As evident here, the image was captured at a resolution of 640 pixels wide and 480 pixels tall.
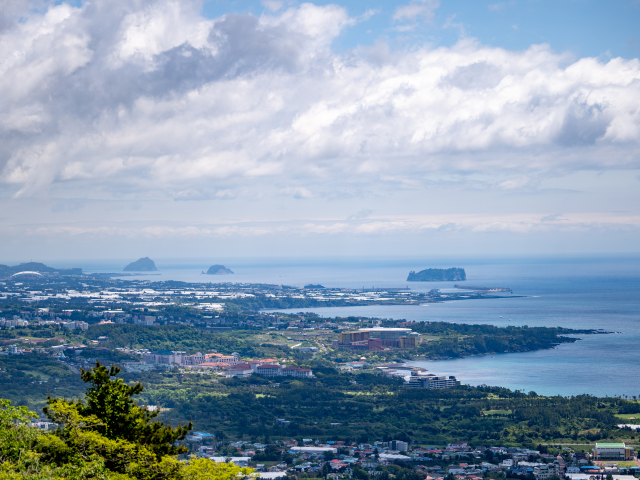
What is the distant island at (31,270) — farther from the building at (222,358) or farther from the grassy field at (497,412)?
the grassy field at (497,412)

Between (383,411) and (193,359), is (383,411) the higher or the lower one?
the lower one

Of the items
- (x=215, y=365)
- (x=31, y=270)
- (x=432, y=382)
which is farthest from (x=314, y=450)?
(x=31, y=270)

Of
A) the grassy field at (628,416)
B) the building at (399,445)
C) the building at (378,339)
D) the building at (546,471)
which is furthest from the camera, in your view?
the building at (378,339)

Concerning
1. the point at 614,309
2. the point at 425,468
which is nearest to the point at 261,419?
the point at 425,468

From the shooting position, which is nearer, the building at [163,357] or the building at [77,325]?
the building at [163,357]

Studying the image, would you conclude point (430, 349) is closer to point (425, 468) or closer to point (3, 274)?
point (425, 468)

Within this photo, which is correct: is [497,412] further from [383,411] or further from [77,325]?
[77,325]

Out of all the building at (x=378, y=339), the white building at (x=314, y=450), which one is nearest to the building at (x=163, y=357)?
the building at (x=378, y=339)

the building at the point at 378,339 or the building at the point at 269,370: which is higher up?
the building at the point at 378,339

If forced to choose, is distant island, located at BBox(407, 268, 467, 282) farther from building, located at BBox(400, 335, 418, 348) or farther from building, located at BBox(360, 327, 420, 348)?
building, located at BBox(400, 335, 418, 348)
